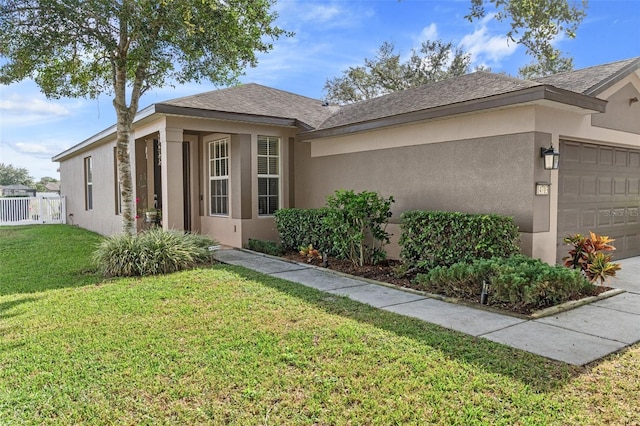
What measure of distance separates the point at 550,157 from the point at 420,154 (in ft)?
7.80

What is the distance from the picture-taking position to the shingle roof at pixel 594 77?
7441 mm

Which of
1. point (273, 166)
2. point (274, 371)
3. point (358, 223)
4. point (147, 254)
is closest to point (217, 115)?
point (273, 166)

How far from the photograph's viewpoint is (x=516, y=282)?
5293 mm

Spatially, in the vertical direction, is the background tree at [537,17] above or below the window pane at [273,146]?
above

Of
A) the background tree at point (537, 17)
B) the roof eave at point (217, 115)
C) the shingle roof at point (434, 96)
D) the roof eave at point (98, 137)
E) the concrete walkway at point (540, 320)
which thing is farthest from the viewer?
the roof eave at point (98, 137)

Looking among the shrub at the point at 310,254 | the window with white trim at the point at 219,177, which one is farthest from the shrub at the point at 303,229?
the window with white trim at the point at 219,177

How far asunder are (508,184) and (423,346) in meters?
3.90

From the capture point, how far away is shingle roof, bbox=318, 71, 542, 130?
23.9 feet

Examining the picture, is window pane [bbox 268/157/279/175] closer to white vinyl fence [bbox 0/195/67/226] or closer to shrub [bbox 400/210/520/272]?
shrub [bbox 400/210/520/272]

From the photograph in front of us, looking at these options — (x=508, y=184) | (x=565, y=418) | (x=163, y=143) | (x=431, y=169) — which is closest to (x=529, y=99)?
(x=508, y=184)

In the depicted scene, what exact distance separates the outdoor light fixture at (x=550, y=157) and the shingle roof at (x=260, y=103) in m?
5.73

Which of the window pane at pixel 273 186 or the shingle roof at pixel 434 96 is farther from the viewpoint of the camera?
the window pane at pixel 273 186

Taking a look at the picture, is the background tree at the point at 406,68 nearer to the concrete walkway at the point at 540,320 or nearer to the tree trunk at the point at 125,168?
the tree trunk at the point at 125,168

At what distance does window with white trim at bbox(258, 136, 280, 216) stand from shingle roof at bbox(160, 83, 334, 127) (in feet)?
2.57
